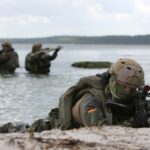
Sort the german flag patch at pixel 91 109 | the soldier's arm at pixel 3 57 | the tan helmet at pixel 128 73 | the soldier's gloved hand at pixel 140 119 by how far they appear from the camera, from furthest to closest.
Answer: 1. the soldier's arm at pixel 3 57
2. the tan helmet at pixel 128 73
3. the german flag patch at pixel 91 109
4. the soldier's gloved hand at pixel 140 119

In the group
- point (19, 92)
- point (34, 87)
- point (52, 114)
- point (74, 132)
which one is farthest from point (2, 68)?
point (74, 132)

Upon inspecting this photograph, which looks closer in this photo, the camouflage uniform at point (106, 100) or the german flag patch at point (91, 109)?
the camouflage uniform at point (106, 100)

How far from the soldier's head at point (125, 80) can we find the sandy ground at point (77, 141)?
194 centimetres

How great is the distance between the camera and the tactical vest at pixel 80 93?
7.64 meters

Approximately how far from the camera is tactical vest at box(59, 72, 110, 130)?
7645 mm

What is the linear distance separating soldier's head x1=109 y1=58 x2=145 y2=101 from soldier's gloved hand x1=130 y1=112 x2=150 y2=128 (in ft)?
1.10

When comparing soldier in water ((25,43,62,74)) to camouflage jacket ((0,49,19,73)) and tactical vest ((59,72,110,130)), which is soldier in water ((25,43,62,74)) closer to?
camouflage jacket ((0,49,19,73))

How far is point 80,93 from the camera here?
7.92m

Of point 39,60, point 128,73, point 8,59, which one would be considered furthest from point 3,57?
point 128,73

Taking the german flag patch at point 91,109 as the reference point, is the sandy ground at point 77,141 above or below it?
above

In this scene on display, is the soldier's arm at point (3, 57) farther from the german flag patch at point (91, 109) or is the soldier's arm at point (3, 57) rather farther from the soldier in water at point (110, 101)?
the german flag patch at point (91, 109)

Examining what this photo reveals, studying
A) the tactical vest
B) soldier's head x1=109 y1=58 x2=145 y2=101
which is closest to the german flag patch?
the tactical vest

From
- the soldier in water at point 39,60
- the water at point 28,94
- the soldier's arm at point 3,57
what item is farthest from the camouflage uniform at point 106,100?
the soldier in water at point 39,60

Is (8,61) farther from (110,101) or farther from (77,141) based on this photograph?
(77,141)
